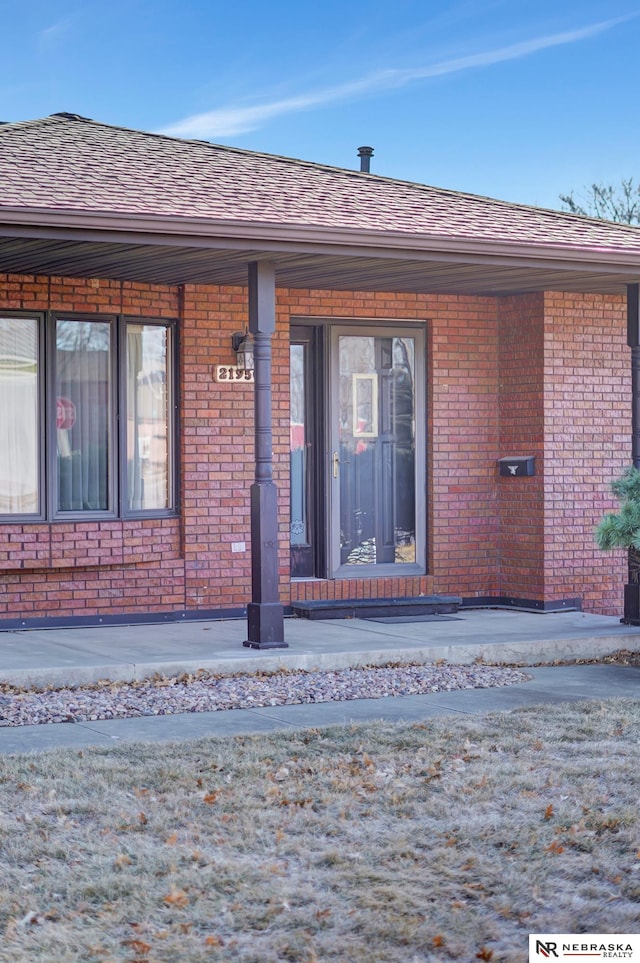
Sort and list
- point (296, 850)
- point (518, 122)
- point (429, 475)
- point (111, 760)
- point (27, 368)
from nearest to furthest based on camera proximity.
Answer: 1. point (296, 850)
2. point (111, 760)
3. point (27, 368)
4. point (429, 475)
5. point (518, 122)

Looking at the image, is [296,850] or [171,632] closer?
[296,850]

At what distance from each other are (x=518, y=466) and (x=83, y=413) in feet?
13.1

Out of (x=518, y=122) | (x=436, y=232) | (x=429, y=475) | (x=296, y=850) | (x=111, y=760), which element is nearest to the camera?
(x=296, y=850)

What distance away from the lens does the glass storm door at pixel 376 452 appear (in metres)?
12.2

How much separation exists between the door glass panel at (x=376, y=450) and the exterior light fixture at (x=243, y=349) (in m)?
1.10

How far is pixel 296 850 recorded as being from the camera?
5082 millimetres

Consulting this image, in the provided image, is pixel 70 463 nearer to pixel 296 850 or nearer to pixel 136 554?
pixel 136 554

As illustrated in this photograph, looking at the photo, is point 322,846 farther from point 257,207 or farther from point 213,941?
point 257,207

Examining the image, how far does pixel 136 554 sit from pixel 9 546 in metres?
1.08

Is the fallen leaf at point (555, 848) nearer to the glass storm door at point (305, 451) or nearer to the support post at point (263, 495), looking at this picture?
the support post at point (263, 495)

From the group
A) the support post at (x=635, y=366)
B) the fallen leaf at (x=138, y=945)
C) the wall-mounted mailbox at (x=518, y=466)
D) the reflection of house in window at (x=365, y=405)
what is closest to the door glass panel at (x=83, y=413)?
the reflection of house in window at (x=365, y=405)

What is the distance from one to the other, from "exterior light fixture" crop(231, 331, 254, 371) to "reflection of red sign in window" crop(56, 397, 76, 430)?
147cm

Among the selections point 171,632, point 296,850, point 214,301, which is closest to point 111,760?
point 296,850

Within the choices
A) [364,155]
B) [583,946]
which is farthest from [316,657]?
[364,155]
